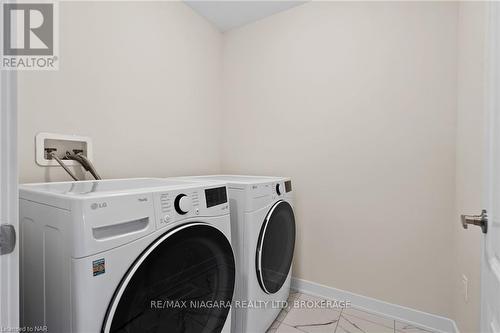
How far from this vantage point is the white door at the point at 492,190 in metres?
0.60

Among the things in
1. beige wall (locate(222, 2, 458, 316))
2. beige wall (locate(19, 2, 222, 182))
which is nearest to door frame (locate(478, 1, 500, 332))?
beige wall (locate(222, 2, 458, 316))

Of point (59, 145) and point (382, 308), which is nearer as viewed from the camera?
point (59, 145)

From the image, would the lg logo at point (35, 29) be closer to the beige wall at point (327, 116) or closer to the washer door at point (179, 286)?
the beige wall at point (327, 116)

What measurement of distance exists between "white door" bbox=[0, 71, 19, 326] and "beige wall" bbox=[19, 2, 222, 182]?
800 mm

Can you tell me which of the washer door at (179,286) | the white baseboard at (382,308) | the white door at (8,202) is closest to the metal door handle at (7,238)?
the white door at (8,202)

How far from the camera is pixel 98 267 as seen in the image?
61 cm

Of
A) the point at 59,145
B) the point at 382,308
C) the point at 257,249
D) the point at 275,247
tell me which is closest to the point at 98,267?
the point at 257,249

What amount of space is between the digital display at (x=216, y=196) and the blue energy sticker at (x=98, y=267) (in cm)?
39

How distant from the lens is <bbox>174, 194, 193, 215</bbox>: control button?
31.9 inches

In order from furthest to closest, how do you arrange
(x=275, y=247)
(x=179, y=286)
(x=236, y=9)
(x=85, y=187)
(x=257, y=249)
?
(x=236, y=9) → (x=275, y=247) → (x=257, y=249) → (x=85, y=187) → (x=179, y=286)

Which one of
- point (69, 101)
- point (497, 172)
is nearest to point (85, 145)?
point (69, 101)

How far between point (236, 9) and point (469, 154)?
1.75m

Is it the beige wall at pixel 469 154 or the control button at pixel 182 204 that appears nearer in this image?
the control button at pixel 182 204

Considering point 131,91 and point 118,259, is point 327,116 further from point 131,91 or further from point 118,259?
point 118,259
